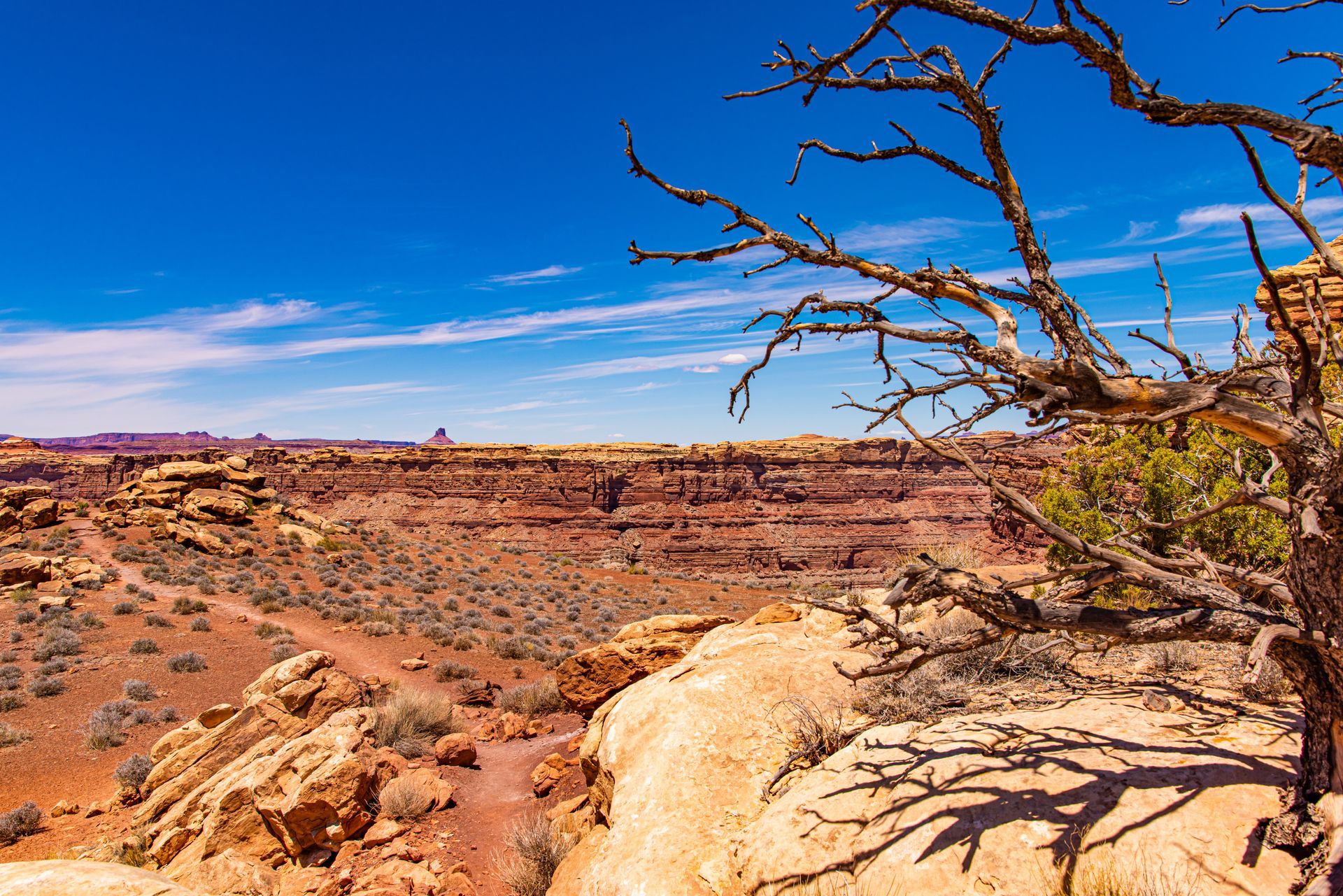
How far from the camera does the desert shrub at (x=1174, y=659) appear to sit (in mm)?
5918

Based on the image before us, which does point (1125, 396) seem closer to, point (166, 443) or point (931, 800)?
point (931, 800)

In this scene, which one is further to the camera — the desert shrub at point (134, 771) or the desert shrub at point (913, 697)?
the desert shrub at point (134, 771)

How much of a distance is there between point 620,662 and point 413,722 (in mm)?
3623

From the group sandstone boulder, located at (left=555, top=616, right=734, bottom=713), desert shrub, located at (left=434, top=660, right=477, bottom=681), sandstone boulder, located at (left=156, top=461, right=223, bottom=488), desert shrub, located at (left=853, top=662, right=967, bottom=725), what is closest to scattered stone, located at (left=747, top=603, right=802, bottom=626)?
sandstone boulder, located at (left=555, top=616, right=734, bottom=713)

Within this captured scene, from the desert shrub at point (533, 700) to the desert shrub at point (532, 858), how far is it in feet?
16.6

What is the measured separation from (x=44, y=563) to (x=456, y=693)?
14179 mm

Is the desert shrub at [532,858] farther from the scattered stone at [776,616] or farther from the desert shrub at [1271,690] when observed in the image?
the desert shrub at [1271,690]

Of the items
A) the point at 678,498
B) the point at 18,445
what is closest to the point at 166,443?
the point at 18,445

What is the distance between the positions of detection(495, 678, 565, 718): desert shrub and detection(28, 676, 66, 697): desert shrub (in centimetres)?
829

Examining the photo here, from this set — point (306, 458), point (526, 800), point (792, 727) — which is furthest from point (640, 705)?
point (306, 458)

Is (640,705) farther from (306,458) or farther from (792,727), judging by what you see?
(306,458)

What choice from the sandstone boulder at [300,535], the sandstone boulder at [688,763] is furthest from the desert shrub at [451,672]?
the sandstone boulder at [300,535]

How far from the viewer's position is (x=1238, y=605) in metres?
3.44

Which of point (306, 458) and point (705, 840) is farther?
point (306, 458)
